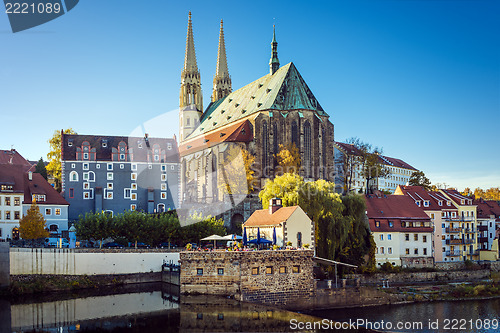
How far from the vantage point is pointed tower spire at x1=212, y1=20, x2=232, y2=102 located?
5074 inches

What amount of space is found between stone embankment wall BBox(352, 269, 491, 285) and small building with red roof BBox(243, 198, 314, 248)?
A: 10.2 metres

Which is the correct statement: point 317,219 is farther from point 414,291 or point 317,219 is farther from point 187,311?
point 187,311

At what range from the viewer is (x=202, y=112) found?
126 m

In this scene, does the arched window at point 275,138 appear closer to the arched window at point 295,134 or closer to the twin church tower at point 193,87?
the arched window at point 295,134

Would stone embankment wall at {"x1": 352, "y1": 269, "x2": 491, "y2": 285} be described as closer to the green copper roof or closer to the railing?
the railing

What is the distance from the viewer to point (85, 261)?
171 ft

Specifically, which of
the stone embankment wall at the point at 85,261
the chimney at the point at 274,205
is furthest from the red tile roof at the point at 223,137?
the stone embankment wall at the point at 85,261

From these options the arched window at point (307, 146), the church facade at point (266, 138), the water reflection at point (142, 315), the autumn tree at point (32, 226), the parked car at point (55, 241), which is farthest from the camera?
the arched window at point (307, 146)

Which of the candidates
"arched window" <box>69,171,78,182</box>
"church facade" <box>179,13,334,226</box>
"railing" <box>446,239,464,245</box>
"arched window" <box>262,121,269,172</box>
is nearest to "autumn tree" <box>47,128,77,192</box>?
"arched window" <box>69,171,78,182</box>

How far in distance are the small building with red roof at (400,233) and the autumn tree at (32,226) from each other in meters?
37.0

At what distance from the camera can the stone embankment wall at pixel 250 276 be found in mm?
42656

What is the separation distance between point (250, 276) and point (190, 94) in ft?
284

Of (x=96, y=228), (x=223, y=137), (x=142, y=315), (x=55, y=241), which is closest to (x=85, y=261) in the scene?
(x=96, y=228)

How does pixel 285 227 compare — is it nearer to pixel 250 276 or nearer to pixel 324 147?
pixel 250 276
